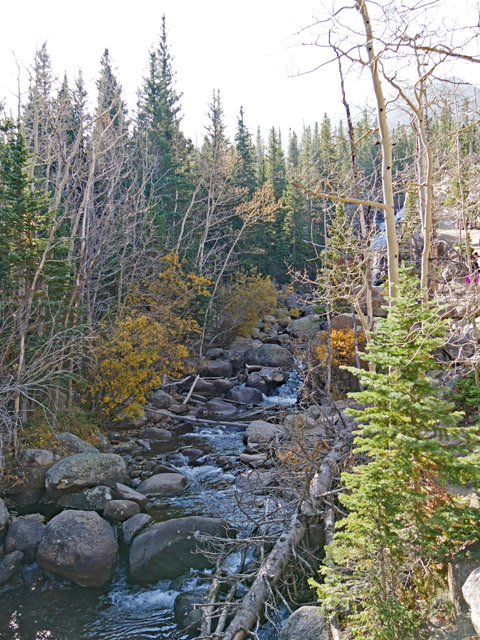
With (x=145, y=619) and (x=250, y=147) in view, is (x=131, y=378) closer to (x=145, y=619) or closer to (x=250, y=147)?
(x=145, y=619)

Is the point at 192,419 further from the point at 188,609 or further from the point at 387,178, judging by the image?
the point at 387,178

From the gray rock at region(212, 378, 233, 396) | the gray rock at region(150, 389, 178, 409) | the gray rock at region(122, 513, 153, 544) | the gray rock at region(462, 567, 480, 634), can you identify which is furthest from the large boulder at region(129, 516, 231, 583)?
the gray rock at region(212, 378, 233, 396)

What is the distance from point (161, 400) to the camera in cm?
1623

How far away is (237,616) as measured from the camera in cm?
477

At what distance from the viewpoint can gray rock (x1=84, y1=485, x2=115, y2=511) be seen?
348 inches

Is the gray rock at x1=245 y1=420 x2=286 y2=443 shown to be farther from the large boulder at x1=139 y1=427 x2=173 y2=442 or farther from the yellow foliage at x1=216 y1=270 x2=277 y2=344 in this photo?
the yellow foliage at x1=216 y1=270 x2=277 y2=344

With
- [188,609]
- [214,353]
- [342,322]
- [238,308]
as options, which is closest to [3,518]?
[188,609]

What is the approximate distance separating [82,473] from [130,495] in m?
1.13

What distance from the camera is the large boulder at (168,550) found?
278 inches

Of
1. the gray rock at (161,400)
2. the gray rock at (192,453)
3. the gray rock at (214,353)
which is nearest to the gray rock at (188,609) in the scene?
the gray rock at (192,453)

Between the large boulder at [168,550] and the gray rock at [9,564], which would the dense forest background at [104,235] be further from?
the large boulder at [168,550]

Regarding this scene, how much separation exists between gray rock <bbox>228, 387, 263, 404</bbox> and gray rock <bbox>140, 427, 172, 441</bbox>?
4.46 m

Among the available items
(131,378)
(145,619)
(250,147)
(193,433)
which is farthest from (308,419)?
(250,147)

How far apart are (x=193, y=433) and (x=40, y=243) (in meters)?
7.09
